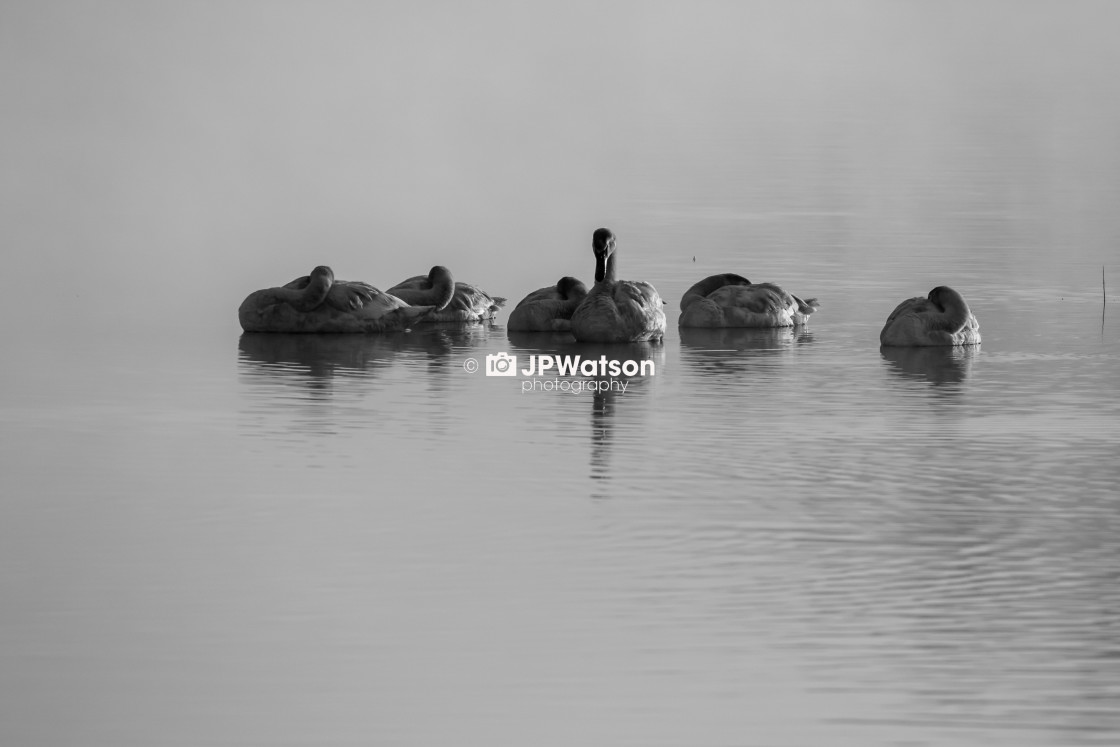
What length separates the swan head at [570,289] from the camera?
23.8 metres

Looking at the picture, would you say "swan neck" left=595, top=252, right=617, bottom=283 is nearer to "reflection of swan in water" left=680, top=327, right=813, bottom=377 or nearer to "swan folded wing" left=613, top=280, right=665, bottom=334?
"swan folded wing" left=613, top=280, right=665, bottom=334

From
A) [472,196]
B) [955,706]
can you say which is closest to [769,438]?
[955,706]

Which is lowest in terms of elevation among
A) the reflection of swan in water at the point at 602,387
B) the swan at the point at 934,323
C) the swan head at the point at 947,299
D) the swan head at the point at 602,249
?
the reflection of swan in water at the point at 602,387

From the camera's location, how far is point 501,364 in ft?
68.4

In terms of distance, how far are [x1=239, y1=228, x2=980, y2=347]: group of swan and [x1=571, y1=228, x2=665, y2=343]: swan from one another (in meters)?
0.01

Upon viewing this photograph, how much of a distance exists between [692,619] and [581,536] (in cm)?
197

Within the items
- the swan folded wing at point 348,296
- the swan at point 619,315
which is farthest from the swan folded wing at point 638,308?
the swan folded wing at point 348,296

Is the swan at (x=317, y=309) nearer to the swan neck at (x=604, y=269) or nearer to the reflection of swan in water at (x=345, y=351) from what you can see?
the reflection of swan in water at (x=345, y=351)

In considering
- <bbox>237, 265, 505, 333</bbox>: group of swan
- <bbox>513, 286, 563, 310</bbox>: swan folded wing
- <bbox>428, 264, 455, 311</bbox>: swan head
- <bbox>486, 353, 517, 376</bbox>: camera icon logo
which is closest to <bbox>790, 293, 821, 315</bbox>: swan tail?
<bbox>513, 286, 563, 310</bbox>: swan folded wing

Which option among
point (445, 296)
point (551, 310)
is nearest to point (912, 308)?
point (551, 310)

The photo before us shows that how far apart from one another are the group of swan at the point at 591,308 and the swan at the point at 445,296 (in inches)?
0.4

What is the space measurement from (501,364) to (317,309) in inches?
136

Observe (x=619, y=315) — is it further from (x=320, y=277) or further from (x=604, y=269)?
(x=320, y=277)

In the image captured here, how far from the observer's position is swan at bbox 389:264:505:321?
24.7m
